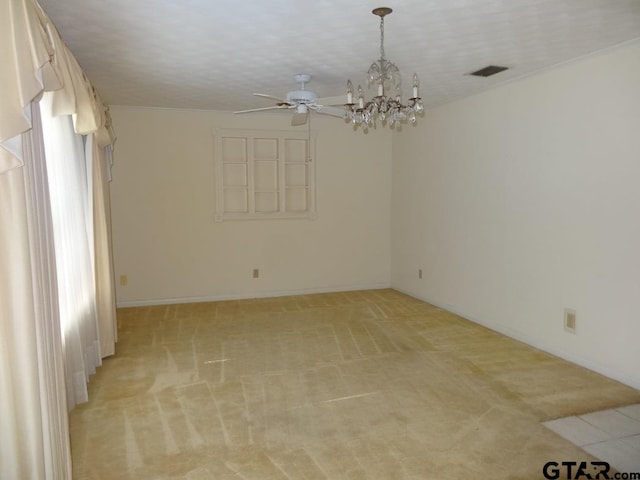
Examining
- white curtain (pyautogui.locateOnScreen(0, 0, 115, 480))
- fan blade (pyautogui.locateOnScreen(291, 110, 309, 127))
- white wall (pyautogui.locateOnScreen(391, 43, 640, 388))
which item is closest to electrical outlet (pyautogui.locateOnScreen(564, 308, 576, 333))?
white wall (pyautogui.locateOnScreen(391, 43, 640, 388))

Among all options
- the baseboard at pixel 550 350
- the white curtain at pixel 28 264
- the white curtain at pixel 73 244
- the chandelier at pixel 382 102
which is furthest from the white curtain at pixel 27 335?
the baseboard at pixel 550 350

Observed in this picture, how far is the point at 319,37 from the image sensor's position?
304 centimetres

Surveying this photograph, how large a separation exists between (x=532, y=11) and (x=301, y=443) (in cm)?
288

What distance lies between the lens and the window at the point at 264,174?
5.87 metres

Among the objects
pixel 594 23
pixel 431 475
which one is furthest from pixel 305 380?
pixel 594 23

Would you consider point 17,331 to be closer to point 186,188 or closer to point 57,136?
point 57,136

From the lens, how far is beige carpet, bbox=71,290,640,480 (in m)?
2.35

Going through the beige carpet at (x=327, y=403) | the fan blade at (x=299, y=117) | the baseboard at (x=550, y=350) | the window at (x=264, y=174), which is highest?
the fan blade at (x=299, y=117)

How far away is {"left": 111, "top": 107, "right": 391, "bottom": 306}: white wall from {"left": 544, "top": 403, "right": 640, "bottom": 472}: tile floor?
3.93 m

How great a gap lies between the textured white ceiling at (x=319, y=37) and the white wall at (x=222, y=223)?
4.36ft

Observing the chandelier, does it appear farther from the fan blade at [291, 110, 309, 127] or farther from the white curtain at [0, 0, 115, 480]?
the white curtain at [0, 0, 115, 480]

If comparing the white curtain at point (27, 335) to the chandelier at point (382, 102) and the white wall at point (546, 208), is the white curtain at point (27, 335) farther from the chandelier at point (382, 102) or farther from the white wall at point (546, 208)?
the white wall at point (546, 208)

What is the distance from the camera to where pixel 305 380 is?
3.38m

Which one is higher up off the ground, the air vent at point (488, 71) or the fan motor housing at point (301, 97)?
the air vent at point (488, 71)
